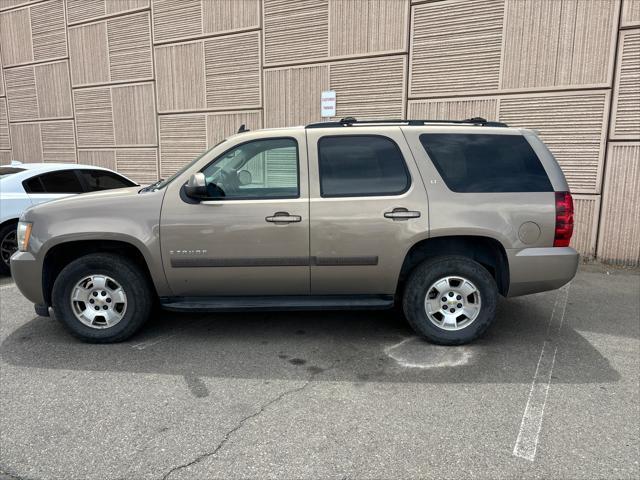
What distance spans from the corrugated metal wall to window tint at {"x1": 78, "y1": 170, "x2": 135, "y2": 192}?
2.49m

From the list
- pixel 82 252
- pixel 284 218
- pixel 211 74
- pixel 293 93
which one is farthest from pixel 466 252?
pixel 211 74

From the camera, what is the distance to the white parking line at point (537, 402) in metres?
2.71

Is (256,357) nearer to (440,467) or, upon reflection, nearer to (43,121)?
(440,467)

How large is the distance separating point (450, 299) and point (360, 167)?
142cm

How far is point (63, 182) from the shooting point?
7219mm

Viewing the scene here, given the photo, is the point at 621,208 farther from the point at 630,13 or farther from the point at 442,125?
the point at 442,125

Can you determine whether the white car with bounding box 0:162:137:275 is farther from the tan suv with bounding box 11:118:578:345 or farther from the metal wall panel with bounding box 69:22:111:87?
the metal wall panel with bounding box 69:22:111:87

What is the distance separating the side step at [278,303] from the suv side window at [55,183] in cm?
407

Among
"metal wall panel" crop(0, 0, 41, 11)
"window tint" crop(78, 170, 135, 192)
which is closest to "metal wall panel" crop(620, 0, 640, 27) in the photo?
"window tint" crop(78, 170, 135, 192)

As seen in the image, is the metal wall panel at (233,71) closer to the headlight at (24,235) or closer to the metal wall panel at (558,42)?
the metal wall panel at (558,42)

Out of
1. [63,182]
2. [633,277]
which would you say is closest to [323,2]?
[63,182]

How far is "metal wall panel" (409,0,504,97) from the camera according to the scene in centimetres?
754

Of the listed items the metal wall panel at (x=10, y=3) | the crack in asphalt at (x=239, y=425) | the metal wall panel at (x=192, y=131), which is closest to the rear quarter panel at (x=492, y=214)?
the crack in asphalt at (x=239, y=425)

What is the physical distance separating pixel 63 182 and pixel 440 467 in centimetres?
692
